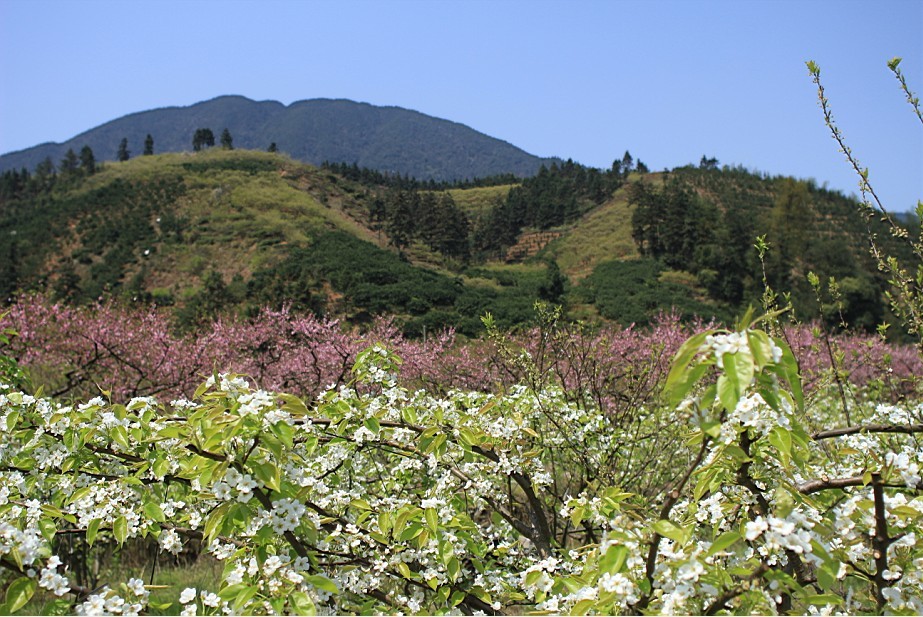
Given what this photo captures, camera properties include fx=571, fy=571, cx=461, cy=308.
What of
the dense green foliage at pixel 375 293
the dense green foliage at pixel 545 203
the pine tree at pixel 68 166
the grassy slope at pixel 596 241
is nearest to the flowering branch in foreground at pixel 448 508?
the dense green foliage at pixel 375 293

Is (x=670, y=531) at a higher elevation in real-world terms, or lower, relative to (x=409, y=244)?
lower

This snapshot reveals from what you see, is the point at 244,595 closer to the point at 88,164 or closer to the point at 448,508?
the point at 448,508

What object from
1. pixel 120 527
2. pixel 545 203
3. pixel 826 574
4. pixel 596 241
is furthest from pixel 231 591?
pixel 545 203

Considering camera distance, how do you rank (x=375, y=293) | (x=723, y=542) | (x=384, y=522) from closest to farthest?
1. (x=723, y=542)
2. (x=384, y=522)
3. (x=375, y=293)

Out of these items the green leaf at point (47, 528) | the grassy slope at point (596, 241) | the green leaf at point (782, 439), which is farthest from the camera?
the grassy slope at point (596, 241)

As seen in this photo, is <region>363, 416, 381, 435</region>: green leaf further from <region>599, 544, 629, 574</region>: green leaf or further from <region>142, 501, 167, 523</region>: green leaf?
<region>599, 544, 629, 574</region>: green leaf

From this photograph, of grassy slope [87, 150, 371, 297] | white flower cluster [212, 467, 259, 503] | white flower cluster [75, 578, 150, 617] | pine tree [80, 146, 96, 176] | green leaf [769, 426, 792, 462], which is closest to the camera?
green leaf [769, 426, 792, 462]

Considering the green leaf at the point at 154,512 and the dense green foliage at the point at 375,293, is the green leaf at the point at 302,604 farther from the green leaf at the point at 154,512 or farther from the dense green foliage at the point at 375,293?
the dense green foliage at the point at 375,293

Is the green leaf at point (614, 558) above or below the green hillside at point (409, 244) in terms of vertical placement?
below

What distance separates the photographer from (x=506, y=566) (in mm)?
2705

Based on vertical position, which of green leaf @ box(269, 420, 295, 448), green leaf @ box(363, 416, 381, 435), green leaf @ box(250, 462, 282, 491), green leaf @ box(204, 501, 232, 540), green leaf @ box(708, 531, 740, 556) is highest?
green leaf @ box(269, 420, 295, 448)

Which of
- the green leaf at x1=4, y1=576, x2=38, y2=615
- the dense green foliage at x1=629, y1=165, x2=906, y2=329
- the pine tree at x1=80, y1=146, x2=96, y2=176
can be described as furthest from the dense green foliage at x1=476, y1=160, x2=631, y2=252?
the green leaf at x1=4, y1=576, x2=38, y2=615

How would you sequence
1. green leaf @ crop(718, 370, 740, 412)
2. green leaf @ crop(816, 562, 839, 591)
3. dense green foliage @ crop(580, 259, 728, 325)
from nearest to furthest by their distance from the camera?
green leaf @ crop(718, 370, 740, 412) → green leaf @ crop(816, 562, 839, 591) → dense green foliage @ crop(580, 259, 728, 325)

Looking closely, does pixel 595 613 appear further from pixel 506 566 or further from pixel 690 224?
pixel 690 224
